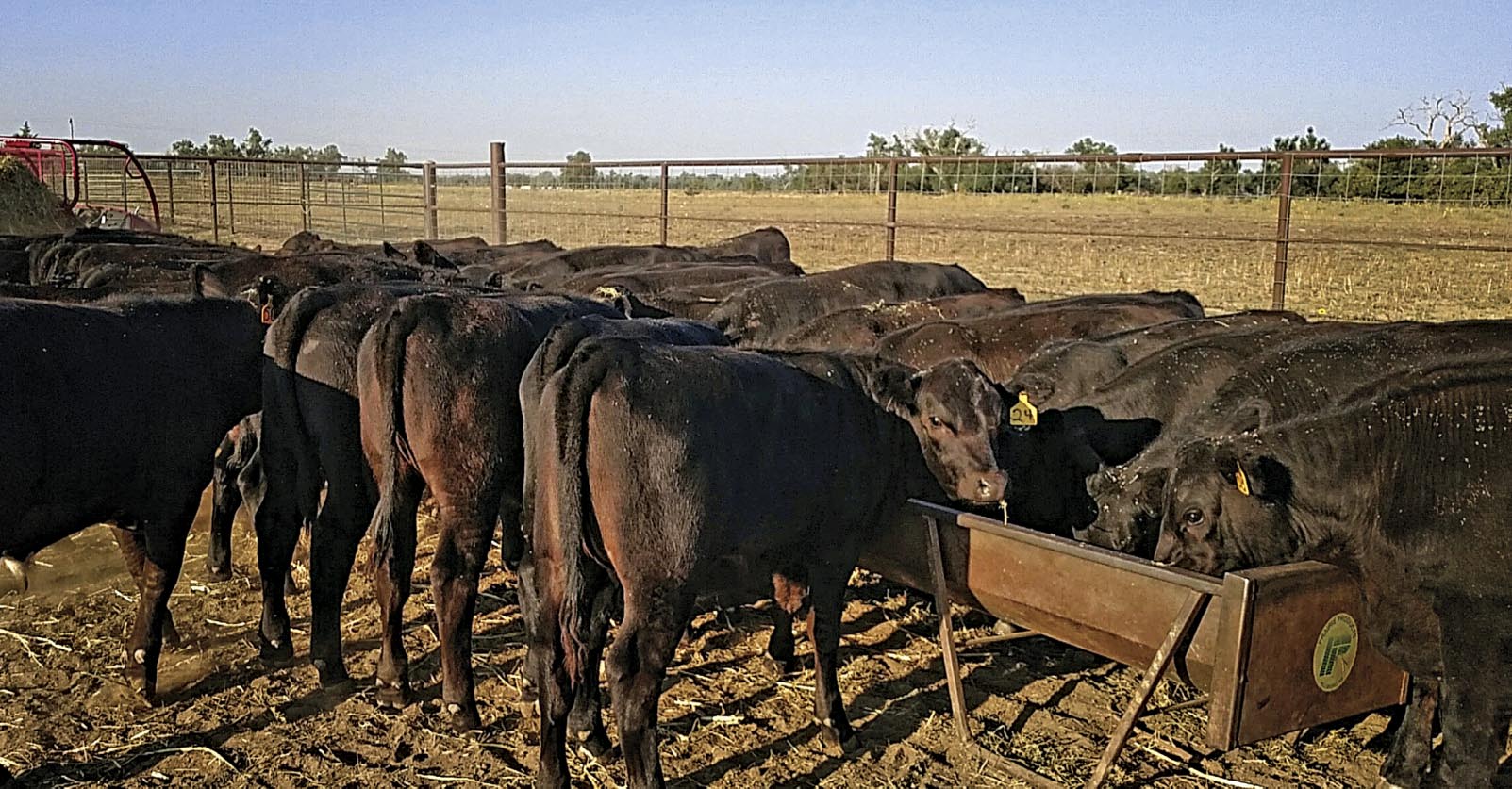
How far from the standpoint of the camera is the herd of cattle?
3.83 m

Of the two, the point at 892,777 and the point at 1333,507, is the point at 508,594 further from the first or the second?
the point at 1333,507

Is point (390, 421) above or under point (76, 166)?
under

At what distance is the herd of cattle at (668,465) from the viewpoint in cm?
383

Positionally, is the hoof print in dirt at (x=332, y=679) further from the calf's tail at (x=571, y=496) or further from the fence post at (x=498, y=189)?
the fence post at (x=498, y=189)

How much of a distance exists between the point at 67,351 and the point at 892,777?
11.9 feet

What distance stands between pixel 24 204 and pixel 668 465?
14075mm

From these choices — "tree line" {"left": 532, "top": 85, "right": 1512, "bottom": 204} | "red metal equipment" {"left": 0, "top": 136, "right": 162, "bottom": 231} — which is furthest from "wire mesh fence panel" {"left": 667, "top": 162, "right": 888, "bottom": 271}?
"red metal equipment" {"left": 0, "top": 136, "right": 162, "bottom": 231}

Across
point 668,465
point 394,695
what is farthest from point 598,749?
point 668,465

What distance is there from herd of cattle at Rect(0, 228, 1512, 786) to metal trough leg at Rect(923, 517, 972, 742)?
31 cm

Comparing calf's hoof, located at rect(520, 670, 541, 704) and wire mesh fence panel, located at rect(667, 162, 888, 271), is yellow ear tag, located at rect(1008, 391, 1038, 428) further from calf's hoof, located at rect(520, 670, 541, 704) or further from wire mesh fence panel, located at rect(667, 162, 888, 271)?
wire mesh fence panel, located at rect(667, 162, 888, 271)

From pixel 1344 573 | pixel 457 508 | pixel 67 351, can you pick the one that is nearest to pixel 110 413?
pixel 67 351

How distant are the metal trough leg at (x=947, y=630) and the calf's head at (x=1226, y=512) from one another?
0.85 m

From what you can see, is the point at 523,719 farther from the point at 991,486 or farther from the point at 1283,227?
the point at 1283,227

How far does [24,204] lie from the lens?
14.2m
